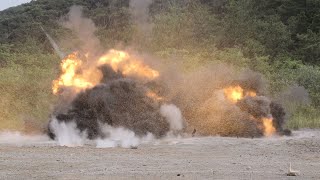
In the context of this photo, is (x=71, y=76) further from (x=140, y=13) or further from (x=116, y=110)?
(x=140, y=13)

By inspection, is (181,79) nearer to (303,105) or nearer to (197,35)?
(303,105)

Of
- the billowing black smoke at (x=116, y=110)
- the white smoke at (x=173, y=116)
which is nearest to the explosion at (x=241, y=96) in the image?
the white smoke at (x=173, y=116)

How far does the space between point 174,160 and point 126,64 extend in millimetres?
9534

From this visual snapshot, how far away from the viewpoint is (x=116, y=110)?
22.8 metres

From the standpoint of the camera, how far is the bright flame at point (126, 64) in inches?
950

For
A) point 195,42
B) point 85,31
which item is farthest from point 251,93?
point 195,42


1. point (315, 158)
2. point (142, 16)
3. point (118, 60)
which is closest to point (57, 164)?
point (315, 158)

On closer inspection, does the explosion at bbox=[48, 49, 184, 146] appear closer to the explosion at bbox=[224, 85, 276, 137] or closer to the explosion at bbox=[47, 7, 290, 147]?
the explosion at bbox=[47, 7, 290, 147]

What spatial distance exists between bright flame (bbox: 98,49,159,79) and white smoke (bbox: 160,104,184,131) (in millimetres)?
1682

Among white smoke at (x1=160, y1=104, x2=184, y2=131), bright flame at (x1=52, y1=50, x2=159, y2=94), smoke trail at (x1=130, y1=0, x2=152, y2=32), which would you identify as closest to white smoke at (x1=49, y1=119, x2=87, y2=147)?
bright flame at (x1=52, y1=50, x2=159, y2=94)

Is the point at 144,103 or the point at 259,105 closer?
the point at 144,103

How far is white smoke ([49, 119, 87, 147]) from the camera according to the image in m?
21.4

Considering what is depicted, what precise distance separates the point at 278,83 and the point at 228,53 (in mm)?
6713

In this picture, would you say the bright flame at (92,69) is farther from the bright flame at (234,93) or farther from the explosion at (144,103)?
the bright flame at (234,93)
